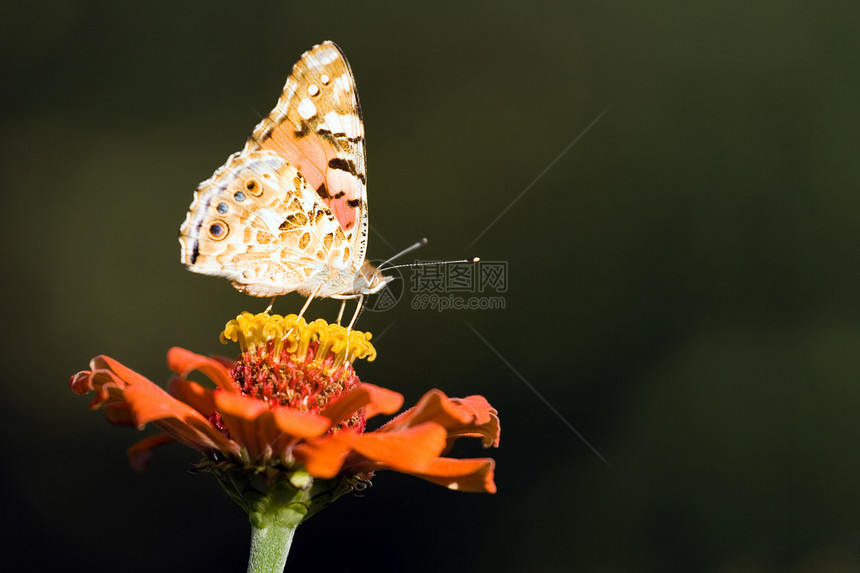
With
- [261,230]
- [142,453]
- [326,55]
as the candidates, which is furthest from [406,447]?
[326,55]

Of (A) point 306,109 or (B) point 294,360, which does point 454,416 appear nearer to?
(B) point 294,360

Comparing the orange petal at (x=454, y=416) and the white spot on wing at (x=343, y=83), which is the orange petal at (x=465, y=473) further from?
the white spot on wing at (x=343, y=83)

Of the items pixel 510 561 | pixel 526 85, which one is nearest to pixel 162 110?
pixel 526 85

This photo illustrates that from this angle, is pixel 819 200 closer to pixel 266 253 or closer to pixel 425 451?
pixel 266 253

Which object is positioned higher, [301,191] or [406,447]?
Result: [301,191]

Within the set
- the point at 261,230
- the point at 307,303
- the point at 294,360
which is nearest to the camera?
the point at 294,360

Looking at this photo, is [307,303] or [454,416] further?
[307,303]
